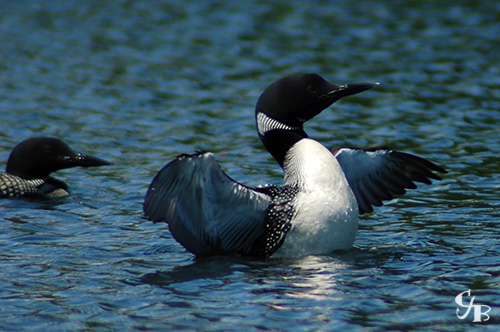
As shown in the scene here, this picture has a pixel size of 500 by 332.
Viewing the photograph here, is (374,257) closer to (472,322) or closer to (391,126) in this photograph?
(472,322)

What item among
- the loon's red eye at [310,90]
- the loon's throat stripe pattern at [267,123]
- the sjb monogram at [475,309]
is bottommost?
the sjb monogram at [475,309]

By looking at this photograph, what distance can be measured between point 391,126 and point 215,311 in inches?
204

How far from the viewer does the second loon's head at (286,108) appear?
5.61 meters

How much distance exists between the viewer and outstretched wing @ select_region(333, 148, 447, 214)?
5.94 meters

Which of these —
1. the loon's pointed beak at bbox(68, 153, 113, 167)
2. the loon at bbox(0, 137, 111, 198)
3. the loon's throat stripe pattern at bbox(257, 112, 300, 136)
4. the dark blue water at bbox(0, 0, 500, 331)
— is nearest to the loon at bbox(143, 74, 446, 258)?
the loon's throat stripe pattern at bbox(257, 112, 300, 136)

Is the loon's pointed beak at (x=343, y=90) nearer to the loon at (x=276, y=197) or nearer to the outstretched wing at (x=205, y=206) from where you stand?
the loon at (x=276, y=197)

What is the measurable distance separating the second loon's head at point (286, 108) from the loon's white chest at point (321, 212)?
1.08 ft

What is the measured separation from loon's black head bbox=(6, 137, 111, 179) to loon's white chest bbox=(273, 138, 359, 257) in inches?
111

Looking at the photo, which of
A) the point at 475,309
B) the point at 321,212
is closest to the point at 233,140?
the point at 321,212

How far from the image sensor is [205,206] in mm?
5062

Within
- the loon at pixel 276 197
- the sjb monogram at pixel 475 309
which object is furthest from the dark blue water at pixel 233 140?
A: the loon at pixel 276 197

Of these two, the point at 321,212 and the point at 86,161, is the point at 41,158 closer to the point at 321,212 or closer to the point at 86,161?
the point at 86,161

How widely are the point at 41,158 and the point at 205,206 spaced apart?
2994 mm

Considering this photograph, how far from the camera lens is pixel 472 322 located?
161 inches
